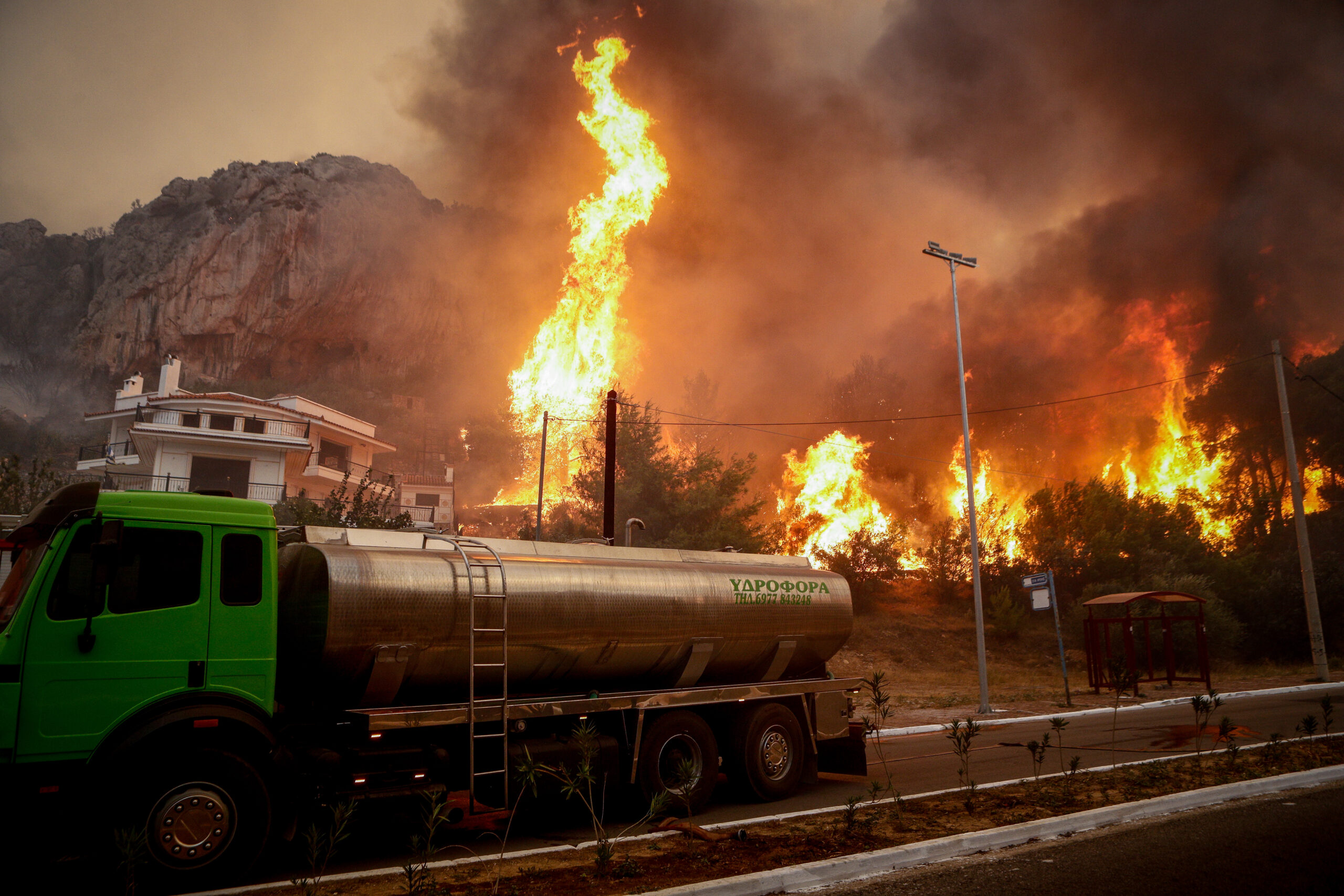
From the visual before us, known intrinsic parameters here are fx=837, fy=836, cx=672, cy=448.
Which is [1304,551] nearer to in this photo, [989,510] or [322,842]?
[989,510]

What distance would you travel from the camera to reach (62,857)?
6070 mm

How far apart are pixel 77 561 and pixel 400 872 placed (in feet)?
11.9

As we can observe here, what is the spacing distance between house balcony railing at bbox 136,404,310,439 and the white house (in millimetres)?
43

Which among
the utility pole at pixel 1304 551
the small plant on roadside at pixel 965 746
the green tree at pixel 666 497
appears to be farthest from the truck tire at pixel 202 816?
the green tree at pixel 666 497

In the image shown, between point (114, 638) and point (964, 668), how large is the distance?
34996mm

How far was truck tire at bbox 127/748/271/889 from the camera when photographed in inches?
250

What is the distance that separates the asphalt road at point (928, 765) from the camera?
785cm

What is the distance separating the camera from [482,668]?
841 centimetres

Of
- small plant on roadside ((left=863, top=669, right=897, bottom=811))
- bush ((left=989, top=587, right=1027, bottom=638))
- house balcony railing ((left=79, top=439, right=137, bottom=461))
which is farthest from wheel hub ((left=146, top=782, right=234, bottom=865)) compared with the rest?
house balcony railing ((left=79, top=439, right=137, bottom=461))

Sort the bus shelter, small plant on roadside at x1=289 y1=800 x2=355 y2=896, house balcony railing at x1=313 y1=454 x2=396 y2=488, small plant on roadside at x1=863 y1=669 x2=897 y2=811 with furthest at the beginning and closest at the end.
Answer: house balcony railing at x1=313 y1=454 x2=396 y2=488 → the bus shelter → small plant on roadside at x1=863 y1=669 x2=897 y2=811 → small plant on roadside at x1=289 y1=800 x2=355 y2=896

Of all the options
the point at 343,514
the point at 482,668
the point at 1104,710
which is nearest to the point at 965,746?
the point at 482,668

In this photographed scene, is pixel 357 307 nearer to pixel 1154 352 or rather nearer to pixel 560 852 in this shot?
pixel 1154 352

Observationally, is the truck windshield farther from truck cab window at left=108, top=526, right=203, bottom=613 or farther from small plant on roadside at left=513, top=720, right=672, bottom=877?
small plant on roadside at left=513, top=720, right=672, bottom=877

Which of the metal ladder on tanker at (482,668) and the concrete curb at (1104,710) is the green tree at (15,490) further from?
the concrete curb at (1104,710)
